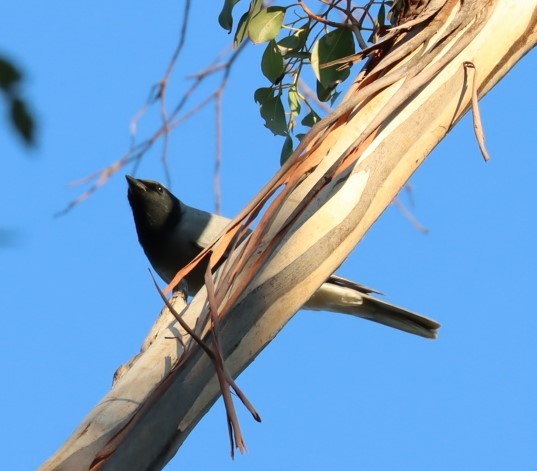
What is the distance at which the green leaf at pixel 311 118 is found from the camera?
2660 mm

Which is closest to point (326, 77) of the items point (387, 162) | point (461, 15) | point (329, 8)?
point (329, 8)

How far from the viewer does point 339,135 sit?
1779 mm

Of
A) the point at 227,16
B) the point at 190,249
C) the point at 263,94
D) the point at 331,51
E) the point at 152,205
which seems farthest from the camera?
the point at 152,205

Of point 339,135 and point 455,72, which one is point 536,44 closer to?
point 455,72

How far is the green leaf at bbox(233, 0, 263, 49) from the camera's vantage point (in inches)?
93.4

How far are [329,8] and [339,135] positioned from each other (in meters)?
0.72

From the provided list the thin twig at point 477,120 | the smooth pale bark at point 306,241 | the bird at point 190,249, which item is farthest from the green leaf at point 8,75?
the bird at point 190,249

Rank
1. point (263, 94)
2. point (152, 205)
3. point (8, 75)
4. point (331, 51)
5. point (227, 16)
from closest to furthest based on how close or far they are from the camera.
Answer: point (8, 75), point (331, 51), point (227, 16), point (263, 94), point (152, 205)

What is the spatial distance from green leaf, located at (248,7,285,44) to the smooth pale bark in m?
0.57

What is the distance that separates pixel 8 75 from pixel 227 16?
1.78 m

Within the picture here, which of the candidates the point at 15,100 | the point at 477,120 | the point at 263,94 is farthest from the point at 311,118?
the point at 15,100

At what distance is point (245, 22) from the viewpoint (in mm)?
2422

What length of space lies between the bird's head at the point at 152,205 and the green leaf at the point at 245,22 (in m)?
1.83

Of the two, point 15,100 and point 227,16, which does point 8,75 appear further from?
point 227,16
